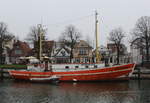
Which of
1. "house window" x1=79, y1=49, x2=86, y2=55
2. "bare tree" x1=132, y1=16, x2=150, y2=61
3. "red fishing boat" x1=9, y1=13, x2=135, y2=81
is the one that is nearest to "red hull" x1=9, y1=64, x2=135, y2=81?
"red fishing boat" x1=9, y1=13, x2=135, y2=81

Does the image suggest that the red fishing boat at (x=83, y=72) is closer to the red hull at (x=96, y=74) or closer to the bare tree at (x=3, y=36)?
the red hull at (x=96, y=74)

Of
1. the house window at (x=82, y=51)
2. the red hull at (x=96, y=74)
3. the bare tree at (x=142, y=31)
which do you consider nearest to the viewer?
the red hull at (x=96, y=74)

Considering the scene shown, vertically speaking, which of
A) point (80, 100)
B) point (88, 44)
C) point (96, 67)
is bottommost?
point (80, 100)

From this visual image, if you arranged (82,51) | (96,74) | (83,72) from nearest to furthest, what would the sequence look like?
1. (96,74)
2. (83,72)
3. (82,51)

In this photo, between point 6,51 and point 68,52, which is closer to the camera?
point 68,52

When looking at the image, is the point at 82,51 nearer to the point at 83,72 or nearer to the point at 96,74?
the point at 83,72

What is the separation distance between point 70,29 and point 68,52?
28.5 feet

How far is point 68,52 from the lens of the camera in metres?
71.6

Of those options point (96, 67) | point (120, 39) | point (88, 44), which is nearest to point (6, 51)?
point (88, 44)

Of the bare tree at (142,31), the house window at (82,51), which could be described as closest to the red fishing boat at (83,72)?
the bare tree at (142,31)

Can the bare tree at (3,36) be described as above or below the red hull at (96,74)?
above

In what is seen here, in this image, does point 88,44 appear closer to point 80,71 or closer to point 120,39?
point 120,39

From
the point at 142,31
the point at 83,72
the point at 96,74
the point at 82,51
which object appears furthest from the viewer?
the point at 82,51

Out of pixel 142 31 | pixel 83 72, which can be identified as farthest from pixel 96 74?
pixel 142 31
